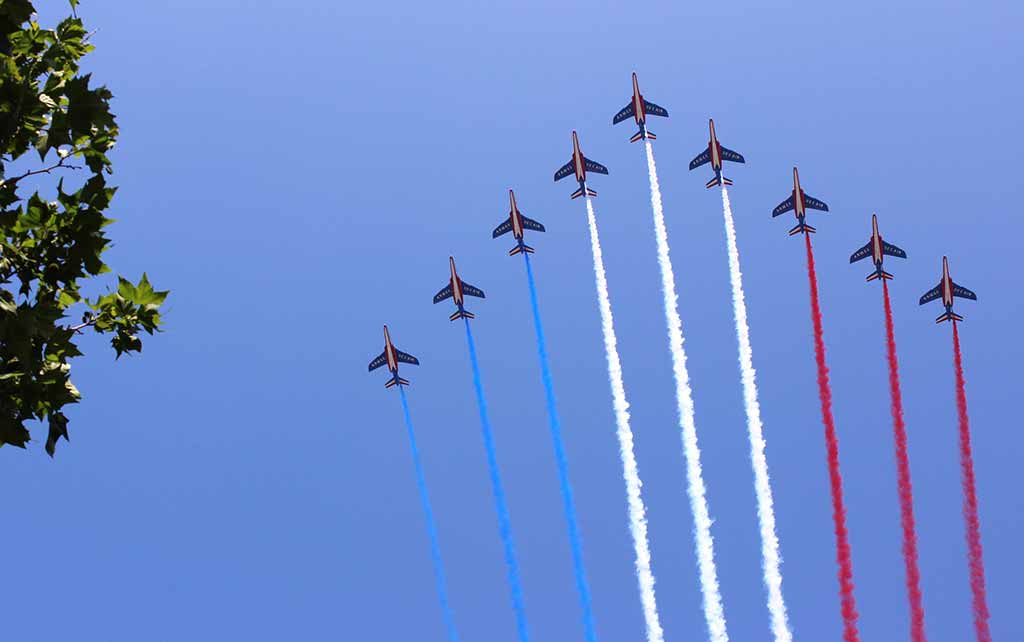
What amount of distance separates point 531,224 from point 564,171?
610 centimetres

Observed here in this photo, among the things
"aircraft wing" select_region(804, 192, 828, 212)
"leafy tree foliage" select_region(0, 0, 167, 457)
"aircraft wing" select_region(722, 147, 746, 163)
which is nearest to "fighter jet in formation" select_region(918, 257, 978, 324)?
"aircraft wing" select_region(804, 192, 828, 212)

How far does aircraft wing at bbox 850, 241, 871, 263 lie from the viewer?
112 metres

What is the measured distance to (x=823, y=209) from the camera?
112 meters

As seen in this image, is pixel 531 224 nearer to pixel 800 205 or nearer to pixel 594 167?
pixel 594 167

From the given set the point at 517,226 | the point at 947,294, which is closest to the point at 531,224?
the point at 517,226

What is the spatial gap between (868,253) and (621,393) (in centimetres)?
2562

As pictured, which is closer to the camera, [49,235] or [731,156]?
[49,235]

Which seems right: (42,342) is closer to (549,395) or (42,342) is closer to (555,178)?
(549,395)

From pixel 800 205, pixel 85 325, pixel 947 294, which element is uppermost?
pixel 800 205

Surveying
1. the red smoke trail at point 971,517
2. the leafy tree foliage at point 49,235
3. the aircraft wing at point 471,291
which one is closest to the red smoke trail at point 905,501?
the red smoke trail at point 971,517

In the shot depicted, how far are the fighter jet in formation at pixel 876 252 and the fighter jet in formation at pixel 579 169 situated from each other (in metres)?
23.3

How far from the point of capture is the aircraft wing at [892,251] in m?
112

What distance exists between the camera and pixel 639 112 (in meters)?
116

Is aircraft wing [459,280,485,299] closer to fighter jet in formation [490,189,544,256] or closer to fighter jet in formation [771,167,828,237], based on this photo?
fighter jet in formation [490,189,544,256]
